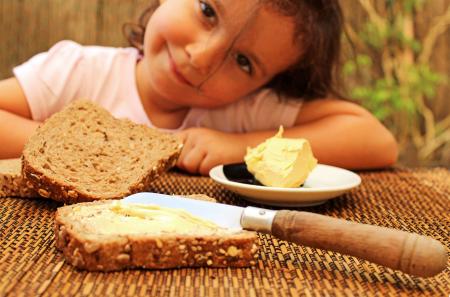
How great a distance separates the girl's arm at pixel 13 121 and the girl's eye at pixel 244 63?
1.87 ft

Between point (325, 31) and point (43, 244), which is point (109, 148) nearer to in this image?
point (43, 244)

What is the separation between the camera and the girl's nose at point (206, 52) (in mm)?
1485

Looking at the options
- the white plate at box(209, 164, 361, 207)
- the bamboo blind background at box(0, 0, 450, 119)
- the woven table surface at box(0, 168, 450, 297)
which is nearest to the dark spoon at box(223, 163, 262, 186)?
the white plate at box(209, 164, 361, 207)

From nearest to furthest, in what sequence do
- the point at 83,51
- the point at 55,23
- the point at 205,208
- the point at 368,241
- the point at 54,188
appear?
the point at 368,241
the point at 205,208
the point at 54,188
the point at 83,51
the point at 55,23

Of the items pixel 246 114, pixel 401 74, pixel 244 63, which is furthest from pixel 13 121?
pixel 401 74

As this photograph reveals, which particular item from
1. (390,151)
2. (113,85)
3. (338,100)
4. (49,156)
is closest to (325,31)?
(338,100)

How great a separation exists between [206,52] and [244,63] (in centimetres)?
15

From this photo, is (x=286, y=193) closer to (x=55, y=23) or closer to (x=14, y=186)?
(x=14, y=186)

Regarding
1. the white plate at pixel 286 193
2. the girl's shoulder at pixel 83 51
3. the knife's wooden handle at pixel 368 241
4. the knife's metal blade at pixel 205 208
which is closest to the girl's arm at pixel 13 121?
the girl's shoulder at pixel 83 51

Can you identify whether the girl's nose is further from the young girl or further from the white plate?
the white plate

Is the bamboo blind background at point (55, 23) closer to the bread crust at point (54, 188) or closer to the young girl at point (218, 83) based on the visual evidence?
the young girl at point (218, 83)

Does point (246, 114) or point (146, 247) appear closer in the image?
point (146, 247)

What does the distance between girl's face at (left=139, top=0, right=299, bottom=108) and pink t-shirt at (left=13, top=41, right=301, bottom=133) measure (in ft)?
0.57

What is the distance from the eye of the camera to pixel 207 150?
1556 millimetres
